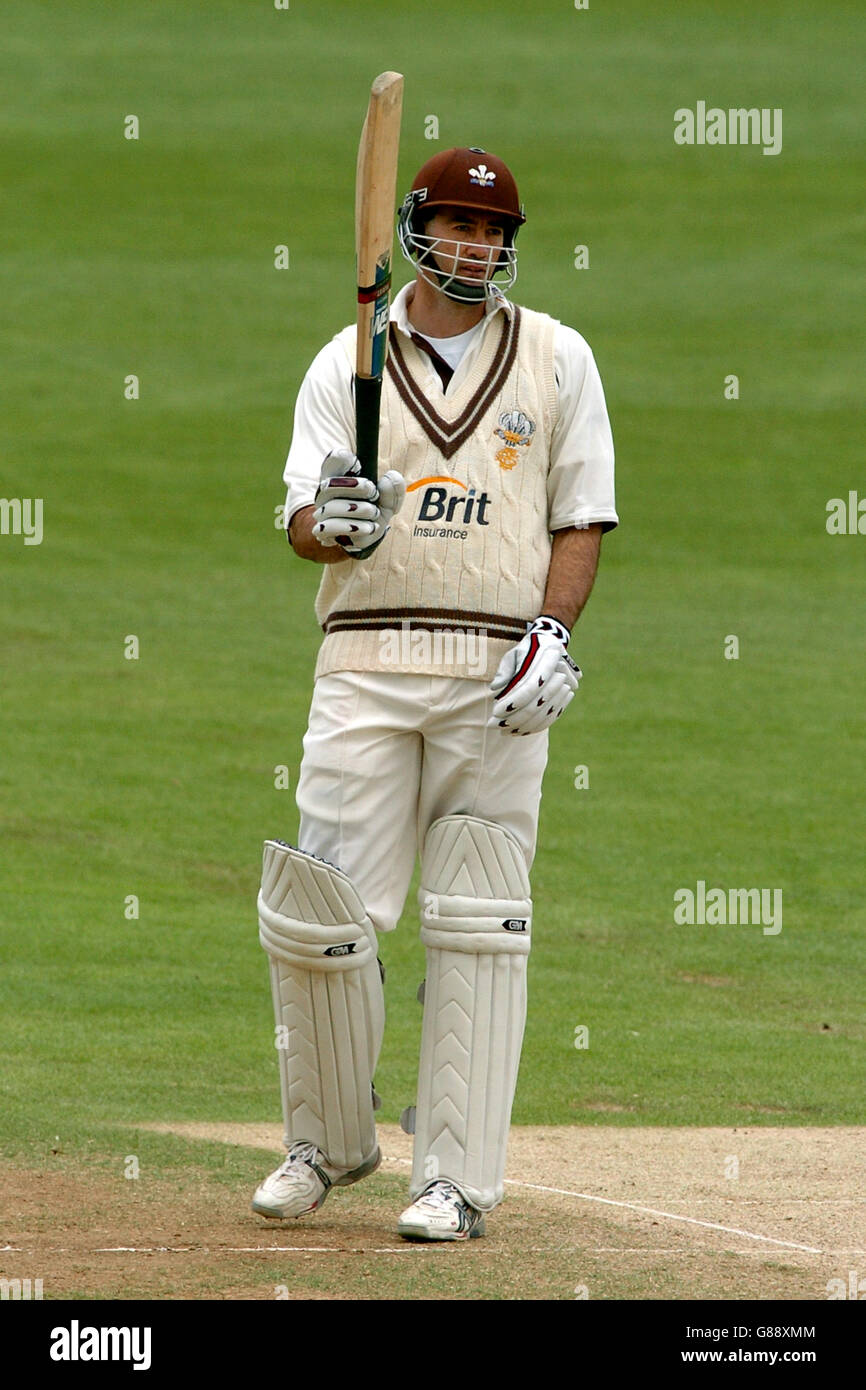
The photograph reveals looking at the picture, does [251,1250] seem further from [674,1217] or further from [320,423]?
[320,423]

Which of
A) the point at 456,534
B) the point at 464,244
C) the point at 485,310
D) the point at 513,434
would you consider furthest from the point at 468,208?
the point at 456,534

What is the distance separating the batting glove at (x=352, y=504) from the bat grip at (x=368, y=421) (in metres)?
0.05

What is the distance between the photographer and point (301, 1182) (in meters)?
5.04

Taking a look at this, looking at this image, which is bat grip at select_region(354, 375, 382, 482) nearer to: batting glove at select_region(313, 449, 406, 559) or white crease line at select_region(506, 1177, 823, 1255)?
batting glove at select_region(313, 449, 406, 559)

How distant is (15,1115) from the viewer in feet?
21.4

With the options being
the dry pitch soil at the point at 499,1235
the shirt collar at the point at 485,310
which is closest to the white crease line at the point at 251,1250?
the dry pitch soil at the point at 499,1235

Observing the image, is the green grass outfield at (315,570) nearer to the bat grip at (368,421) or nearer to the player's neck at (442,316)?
the bat grip at (368,421)

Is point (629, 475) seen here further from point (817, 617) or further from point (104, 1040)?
point (104, 1040)

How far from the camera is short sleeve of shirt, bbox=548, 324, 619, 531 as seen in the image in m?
5.14

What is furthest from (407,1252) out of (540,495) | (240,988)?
(240,988)

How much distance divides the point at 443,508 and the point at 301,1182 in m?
1.67

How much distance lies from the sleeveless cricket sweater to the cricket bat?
0.22 meters

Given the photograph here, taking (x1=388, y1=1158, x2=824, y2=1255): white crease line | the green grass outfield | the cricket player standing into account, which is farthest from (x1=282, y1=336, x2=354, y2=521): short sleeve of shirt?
the green grass outfield

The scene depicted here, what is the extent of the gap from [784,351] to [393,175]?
956 inches
